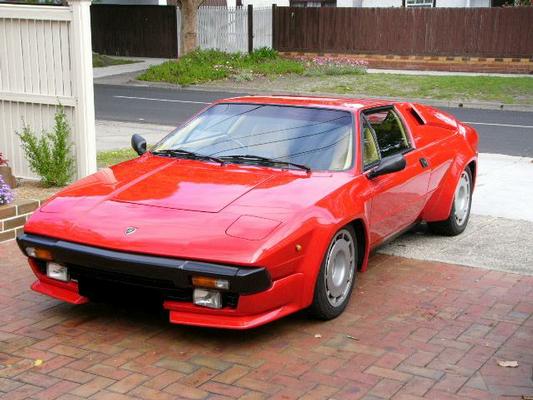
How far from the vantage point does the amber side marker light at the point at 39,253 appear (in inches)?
202

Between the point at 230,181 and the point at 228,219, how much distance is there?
0.64 metres

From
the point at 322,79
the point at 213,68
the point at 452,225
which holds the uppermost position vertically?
the point at 213,68

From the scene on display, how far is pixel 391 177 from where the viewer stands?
6332 millimetres

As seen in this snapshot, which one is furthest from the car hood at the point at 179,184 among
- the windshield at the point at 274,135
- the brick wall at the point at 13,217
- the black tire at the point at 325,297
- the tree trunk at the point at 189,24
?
the tree trunk at the point at 189,24

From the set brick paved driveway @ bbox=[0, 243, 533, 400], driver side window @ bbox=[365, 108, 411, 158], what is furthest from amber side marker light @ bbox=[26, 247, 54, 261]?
driver side window @ bbox=[365, 108, 411, 158]

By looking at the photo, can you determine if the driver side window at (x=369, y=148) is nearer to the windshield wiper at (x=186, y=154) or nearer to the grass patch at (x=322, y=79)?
the windshield wiper at (x=186, y=154)

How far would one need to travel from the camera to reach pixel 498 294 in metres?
6.05

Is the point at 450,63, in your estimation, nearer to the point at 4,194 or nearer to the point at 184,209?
the point at 4,194

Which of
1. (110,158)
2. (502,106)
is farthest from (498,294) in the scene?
(502,106)

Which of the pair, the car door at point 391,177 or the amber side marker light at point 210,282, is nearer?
the amber side marker light at point 210,282

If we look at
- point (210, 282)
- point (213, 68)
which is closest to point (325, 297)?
point (210, 282)

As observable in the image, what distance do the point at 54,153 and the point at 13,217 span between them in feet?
4.27

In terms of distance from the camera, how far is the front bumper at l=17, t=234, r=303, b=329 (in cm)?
467

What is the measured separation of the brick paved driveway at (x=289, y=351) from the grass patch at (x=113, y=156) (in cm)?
472
